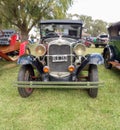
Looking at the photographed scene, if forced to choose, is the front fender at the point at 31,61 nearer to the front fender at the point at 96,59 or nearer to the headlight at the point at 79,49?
the headlight at the point at 79,49

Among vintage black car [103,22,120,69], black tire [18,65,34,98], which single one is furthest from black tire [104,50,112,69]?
black tire [18,65,34,98]

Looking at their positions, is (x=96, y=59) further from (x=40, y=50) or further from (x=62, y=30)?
(x=62, y=30)

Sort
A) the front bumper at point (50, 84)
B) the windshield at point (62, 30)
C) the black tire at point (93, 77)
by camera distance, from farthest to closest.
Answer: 1. the windshield at point (62, 30)
2. the black tire at point (93, 77)
3. the front bumper at point (50, 84)

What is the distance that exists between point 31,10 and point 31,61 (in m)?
13.8

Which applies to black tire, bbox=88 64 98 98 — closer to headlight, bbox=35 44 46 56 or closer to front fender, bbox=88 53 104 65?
front fender, bbox=88 53 104 65

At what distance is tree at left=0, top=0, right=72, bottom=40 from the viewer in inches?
662

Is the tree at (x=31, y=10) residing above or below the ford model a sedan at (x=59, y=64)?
above

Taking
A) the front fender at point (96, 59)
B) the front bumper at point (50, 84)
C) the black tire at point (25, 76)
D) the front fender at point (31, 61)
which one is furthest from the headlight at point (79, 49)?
the black tire at point (25, 76)

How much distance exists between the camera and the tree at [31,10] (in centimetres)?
1681

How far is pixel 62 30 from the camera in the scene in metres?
5.85

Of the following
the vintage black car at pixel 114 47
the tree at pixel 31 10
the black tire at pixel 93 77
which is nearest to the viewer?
the black tire at pixel 93 77

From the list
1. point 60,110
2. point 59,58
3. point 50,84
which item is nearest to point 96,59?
point 59,58

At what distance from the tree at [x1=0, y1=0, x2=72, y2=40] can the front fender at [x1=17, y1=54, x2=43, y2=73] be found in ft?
40.9

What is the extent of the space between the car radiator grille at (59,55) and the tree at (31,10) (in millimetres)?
12618
